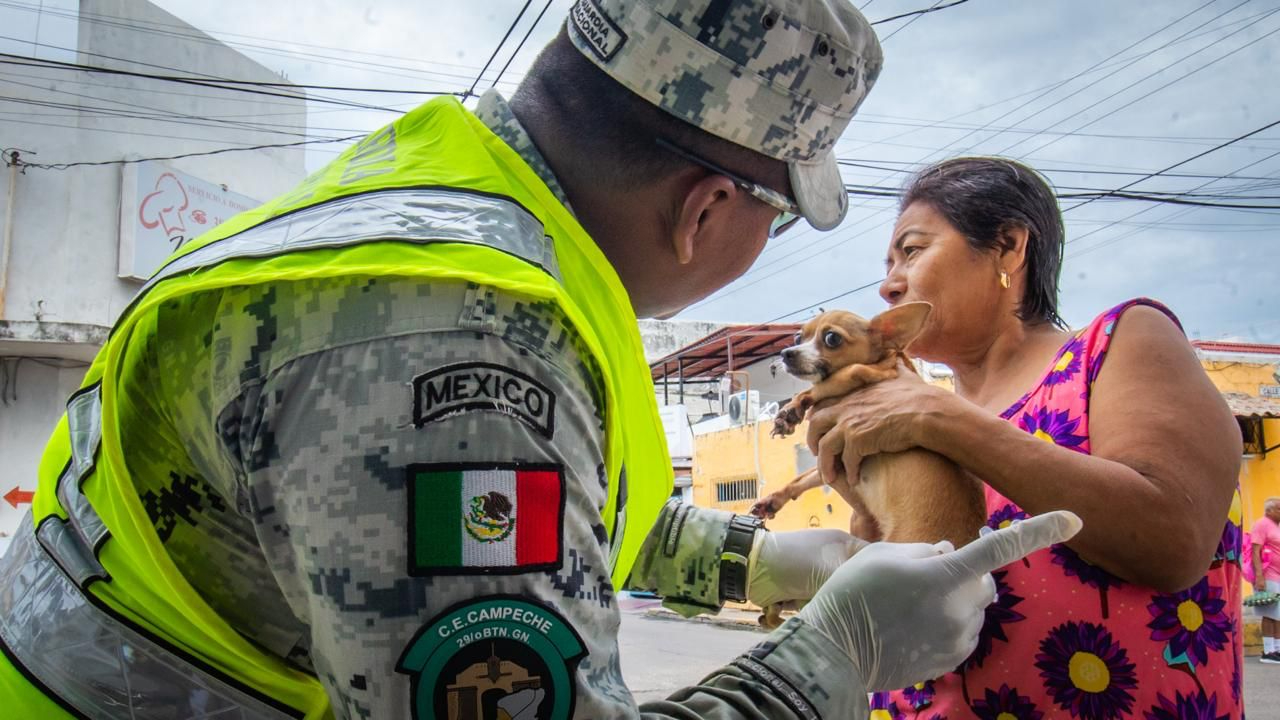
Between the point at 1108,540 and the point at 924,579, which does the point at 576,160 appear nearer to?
the point at 924,579

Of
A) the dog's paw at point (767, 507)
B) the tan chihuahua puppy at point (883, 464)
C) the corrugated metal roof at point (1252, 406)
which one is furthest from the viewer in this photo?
the corrugated metal roof at point (1252, 406)

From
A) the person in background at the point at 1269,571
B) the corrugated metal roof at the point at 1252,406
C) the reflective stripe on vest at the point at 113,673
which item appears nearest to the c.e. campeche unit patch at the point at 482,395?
the reflective stripe on vest at the point at 113,673

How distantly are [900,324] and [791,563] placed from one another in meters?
0.75

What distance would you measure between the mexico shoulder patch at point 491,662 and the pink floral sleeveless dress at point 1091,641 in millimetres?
1241

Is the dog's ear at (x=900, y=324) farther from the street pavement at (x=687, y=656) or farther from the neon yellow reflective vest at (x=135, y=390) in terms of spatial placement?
the street pavement at (x=687, y=656)

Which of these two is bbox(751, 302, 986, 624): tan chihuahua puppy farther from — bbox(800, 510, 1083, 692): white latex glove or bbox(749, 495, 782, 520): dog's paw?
bbox(800, 510, 1083, 692): white latex glove

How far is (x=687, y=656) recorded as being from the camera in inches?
444

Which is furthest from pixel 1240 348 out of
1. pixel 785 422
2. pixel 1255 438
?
pixel 785 422

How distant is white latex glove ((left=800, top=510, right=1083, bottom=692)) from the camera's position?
136 cm

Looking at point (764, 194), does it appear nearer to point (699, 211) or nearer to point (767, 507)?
point (699, 211)

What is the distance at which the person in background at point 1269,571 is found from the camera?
9.91 metres

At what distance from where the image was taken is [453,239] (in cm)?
96

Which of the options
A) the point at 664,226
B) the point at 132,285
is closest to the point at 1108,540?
the point at 664,226

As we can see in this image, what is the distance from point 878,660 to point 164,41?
1391 centimetres
